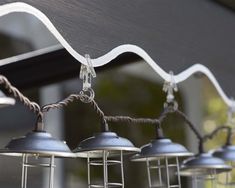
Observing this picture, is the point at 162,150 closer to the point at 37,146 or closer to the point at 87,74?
the point at 87,74

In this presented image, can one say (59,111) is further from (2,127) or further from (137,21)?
(137,21)

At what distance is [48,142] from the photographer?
37.9 inches

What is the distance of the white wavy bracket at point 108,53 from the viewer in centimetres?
98

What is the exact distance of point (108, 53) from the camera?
1217mm

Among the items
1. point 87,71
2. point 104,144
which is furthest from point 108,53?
point 104,144

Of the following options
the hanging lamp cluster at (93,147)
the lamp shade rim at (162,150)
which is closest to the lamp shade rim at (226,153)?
the hanging lamp cluster at (93,147)

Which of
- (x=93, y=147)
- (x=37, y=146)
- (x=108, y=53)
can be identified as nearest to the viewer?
(x=37, y=146)

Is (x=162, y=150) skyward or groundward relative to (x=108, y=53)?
groundward

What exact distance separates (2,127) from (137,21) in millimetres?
1235

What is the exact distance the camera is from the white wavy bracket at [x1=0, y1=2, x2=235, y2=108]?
3.23 feet

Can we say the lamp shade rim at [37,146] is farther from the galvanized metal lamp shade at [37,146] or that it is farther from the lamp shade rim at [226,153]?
the lamp shade rim at [226,153]

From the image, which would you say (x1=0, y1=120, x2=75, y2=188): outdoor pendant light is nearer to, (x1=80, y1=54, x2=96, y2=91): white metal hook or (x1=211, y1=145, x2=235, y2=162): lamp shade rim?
(x1=80, y1=54, x2=96, y2=91): white metal hook

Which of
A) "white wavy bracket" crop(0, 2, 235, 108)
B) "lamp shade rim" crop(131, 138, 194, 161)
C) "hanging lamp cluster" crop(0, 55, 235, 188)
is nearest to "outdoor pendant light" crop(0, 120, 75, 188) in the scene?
"hanging lamp cluster" crop(0, 55, 235, 188)

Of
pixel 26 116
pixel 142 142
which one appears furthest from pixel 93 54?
pixel 142 142
